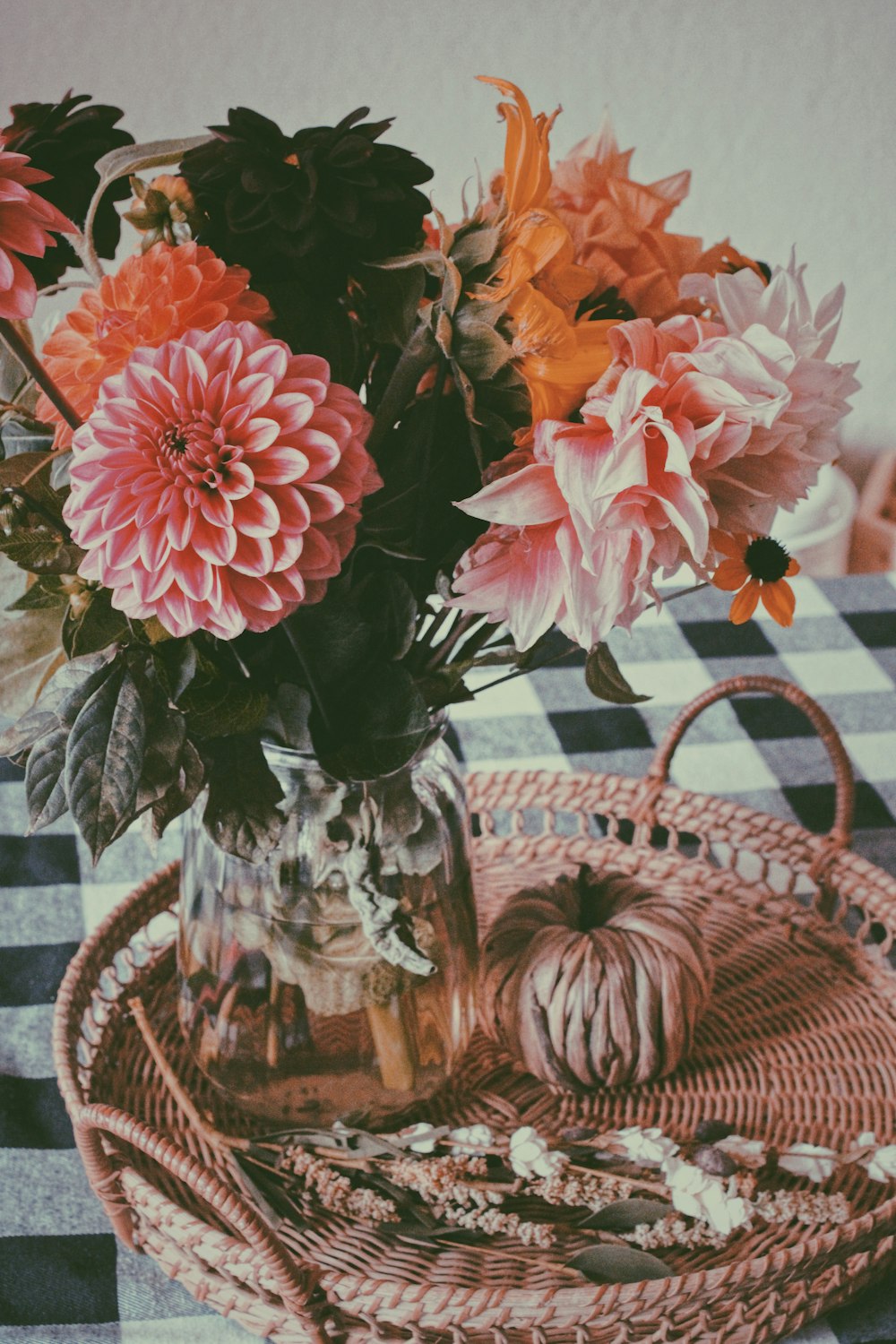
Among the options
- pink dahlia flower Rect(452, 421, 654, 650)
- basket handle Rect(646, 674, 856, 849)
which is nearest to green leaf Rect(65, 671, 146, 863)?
pink dahlia flower Rect(452, 421, 654, 650)

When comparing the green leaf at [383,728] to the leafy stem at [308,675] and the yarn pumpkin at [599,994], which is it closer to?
the leafy stem at [308,675]

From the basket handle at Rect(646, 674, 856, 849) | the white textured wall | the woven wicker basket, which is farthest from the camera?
the white textured wall

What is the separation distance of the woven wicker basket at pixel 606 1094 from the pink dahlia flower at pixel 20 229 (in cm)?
28

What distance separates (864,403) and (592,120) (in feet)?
1.97

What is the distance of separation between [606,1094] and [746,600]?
28 centimetres

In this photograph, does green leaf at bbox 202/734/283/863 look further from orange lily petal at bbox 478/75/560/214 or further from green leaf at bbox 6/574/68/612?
orange lily petal at bbox 478/75/560/214

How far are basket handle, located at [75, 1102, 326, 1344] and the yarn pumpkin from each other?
5.9 inches

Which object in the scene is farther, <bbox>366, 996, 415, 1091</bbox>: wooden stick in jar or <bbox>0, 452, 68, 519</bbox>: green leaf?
<bbox>366, 996, 415, 1091</bbox>: wooden stick in jar

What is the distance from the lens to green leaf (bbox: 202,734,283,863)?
429 millimetres

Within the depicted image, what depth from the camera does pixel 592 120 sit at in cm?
156

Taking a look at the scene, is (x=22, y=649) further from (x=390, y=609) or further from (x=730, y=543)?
(x=730, y=543)

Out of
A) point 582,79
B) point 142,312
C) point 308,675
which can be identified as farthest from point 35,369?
point 582,79

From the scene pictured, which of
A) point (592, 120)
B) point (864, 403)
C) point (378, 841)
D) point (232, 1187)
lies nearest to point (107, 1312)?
point (232, 1187)

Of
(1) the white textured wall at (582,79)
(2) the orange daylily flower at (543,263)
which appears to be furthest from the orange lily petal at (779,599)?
(1) the white textured wall at (582,79)
